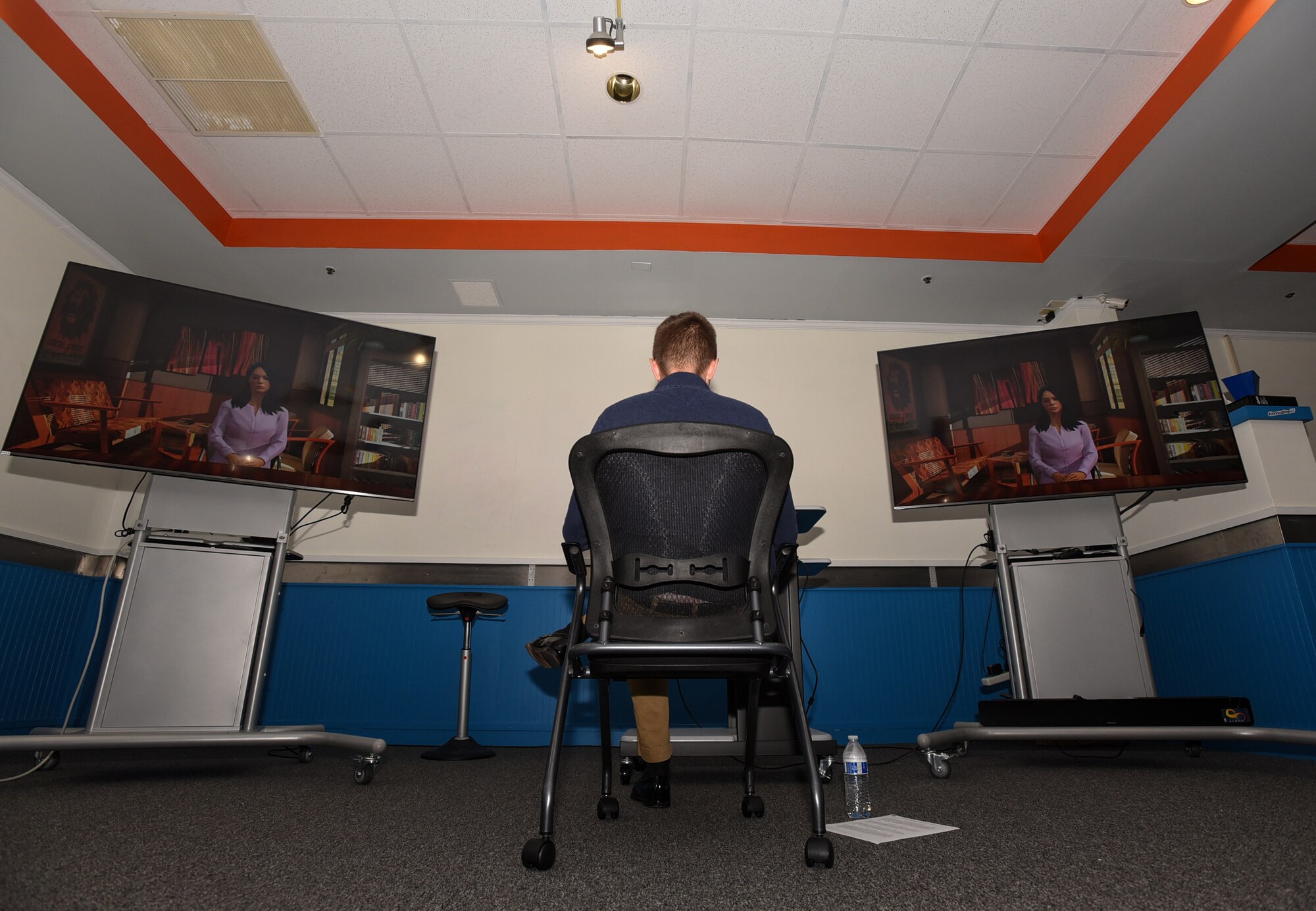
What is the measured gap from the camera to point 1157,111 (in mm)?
2945

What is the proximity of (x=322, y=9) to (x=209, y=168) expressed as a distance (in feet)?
4.22

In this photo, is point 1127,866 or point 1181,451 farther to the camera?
point 1181,451

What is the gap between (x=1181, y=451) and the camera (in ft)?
9.71

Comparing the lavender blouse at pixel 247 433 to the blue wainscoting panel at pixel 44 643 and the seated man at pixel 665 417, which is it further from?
the seated man at pixel 665 417

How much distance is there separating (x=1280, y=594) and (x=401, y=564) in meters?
4.28

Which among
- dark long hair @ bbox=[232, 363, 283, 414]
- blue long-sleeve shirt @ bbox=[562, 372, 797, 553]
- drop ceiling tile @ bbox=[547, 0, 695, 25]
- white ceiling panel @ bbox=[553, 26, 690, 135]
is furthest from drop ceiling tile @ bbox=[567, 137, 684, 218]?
blue long-sleeve shirt @ bbox=[562, 372, 797, 553]

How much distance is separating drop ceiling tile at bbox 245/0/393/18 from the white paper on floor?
3209 millimetres

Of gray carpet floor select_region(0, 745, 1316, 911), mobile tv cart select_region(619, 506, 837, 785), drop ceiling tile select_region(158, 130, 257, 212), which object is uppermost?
drop ceiling tile select_region(158, 130, 257, 212)

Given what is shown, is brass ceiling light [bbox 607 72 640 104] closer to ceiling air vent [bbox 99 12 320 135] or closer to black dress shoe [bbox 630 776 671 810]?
ceiling air vent [bbox 99 12 320 135]

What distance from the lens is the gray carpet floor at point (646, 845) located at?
1.08 meters

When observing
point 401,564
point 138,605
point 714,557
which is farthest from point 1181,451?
point 138,605

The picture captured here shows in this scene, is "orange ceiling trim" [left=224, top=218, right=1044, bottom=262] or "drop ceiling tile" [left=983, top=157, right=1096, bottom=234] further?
"orange ceiling trim" [left=224, top=218, right=1044, bottom=262]

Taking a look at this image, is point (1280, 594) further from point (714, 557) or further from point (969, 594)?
point (714, 557)

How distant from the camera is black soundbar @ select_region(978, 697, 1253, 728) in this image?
241 centimetres
